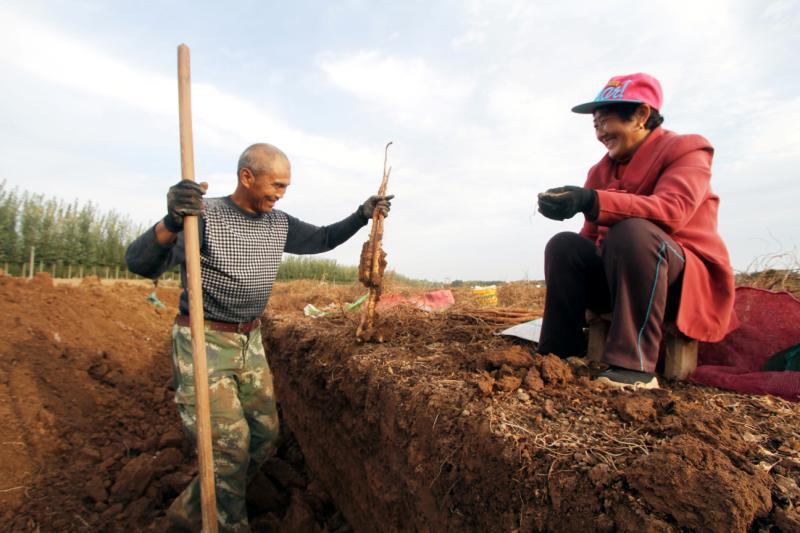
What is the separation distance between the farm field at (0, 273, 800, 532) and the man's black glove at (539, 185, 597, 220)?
67 centimetres

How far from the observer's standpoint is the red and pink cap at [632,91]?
221 cm

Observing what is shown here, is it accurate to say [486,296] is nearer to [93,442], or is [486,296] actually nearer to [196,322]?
[196,322]

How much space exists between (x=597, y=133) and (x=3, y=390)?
517cm

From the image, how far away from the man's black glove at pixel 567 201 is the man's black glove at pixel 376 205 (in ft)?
3.57

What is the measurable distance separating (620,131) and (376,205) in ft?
4.71

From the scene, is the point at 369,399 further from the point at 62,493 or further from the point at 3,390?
the point at 3,390

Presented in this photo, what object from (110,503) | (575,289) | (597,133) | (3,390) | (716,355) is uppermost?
(597,133)

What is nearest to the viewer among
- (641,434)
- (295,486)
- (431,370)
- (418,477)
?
(641,434)

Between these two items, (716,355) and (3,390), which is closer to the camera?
(716,355)

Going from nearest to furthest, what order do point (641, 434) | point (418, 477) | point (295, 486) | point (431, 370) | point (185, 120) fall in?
point (641, 434) < point (418, 477) < point (185, 120) < point (431, 370) < point (295, 486)

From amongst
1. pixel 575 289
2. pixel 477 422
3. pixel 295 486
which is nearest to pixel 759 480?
pixel 477 422

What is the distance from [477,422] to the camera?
1643 millimetres

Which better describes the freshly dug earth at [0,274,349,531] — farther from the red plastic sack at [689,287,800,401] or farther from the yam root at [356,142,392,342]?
the red plastic sack at [689,287,800,401]

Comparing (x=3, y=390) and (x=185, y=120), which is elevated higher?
(x=185, y=120)
